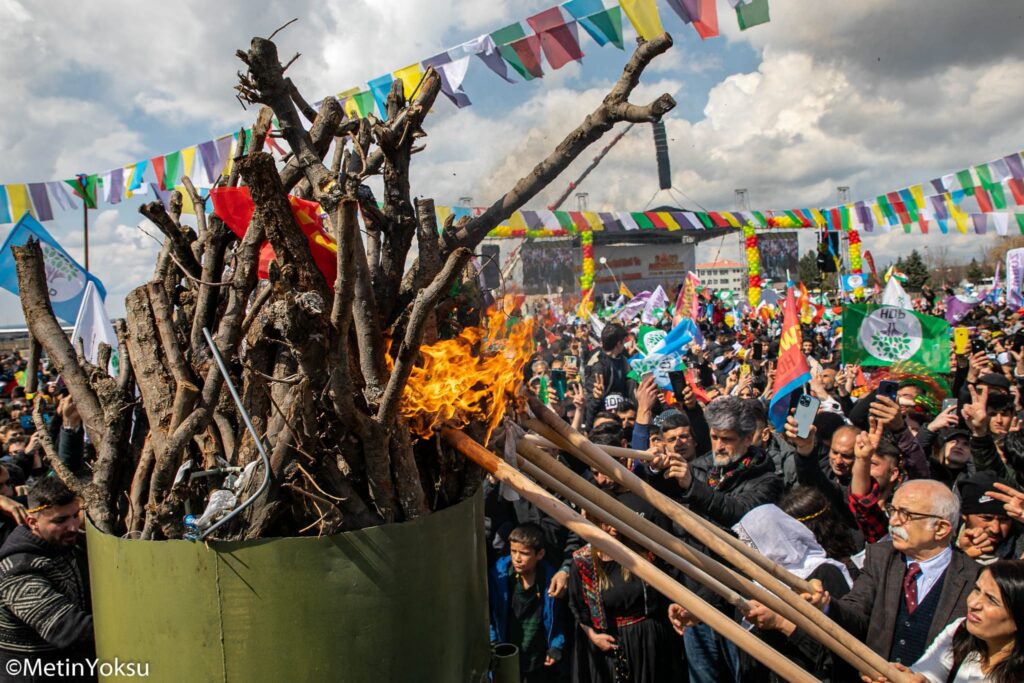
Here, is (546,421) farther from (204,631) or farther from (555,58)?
(555,58)

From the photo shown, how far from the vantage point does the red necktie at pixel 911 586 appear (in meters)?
3.68

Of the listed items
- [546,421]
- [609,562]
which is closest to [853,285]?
[609,562]

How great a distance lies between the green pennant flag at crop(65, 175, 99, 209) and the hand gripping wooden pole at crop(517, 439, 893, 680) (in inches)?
599

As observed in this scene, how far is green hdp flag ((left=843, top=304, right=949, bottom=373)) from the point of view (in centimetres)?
865

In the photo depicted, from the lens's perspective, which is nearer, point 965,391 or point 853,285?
point 965,391

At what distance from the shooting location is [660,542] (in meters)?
2.77

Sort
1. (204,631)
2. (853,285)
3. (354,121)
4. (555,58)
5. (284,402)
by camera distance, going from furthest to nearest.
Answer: (853,285)
(555,58)
(354,121)
(284,402)
(204,631)

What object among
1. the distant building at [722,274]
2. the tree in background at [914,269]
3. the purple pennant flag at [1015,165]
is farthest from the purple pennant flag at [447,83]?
the distant building at [722,274]

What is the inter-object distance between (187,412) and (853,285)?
28.2 m

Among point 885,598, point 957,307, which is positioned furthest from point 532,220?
point 885,598

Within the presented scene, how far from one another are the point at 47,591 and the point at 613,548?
283cm

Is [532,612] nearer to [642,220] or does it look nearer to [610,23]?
[610,23]

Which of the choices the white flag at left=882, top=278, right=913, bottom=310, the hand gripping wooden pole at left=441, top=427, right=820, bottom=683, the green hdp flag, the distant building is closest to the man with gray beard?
the hand gripping wooden pole at left=441, top=427, right=820, bottom=683

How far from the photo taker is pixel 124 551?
2.14 metres
